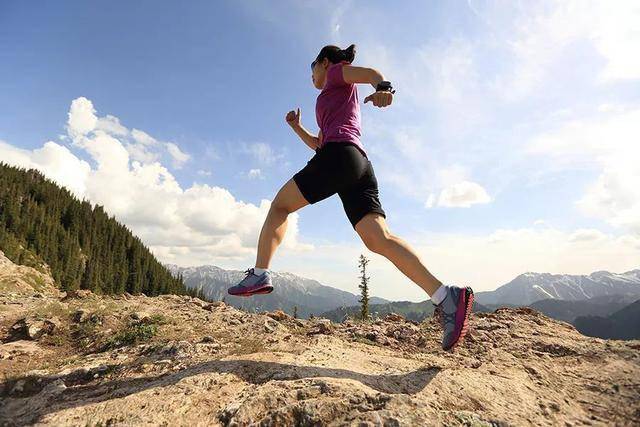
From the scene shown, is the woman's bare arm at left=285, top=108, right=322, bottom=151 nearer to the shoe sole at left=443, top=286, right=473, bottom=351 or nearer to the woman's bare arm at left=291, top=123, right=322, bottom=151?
the woman's bare arm at left=291, top=123, right=322, bottom=151

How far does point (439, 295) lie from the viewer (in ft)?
12.0

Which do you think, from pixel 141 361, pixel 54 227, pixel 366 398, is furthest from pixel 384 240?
pixel 54 227

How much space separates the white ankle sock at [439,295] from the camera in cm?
365

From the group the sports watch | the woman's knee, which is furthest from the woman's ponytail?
the woman's knee

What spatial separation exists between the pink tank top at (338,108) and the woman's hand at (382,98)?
511 millimetres

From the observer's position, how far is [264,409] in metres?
2.76

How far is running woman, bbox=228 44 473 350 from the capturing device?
3678mm

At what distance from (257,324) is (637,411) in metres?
4.35

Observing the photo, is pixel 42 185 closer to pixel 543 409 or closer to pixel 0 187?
pixel 0 187

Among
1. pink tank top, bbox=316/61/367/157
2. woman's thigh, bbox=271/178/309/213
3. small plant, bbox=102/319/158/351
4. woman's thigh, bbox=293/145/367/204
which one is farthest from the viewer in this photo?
small plant, bbox=102/319/158/351

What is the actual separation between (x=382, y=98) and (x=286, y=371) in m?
2.88

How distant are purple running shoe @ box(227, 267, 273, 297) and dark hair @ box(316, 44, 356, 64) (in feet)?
8.99

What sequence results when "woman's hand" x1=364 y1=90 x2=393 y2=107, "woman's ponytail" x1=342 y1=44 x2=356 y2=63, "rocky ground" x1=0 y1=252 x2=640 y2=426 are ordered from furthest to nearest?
"woman's ponytail" x1=342 y1=44 x2=356 y2=63, "woman's hand" x1=364 y1=90 x2=393 y2=107, "rocky ground" x1=0 y1=252 x2=640 y2=426

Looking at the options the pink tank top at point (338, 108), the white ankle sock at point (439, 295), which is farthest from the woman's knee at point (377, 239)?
the pink tank top at point (338, 108)
